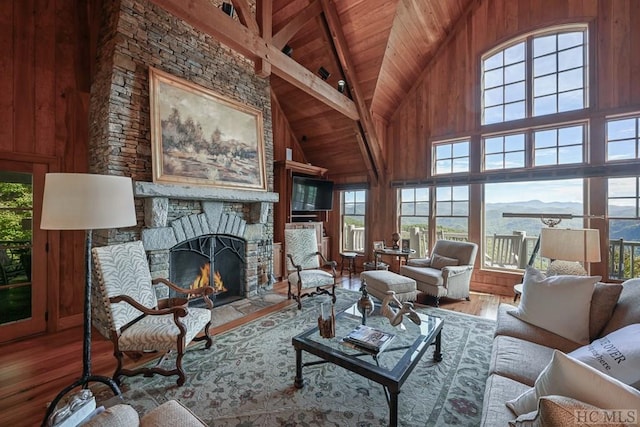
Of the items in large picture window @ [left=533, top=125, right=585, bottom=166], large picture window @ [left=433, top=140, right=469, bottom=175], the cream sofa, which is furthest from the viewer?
large picture window @ [left=433, top=140, right=469, bottom=175]

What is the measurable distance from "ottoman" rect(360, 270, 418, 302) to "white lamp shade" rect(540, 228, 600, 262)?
1.53 metres

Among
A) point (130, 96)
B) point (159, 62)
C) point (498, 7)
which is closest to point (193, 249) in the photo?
point (130, 96)

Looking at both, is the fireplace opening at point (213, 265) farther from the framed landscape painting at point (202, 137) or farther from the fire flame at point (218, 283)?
the framed landscape painting at point (202, 137)

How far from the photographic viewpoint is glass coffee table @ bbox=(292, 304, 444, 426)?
5.38ft

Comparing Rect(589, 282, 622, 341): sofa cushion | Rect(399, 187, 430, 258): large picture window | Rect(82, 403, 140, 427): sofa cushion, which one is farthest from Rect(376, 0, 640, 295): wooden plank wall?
Rect(82, 403, 140, 427): sofa cushion

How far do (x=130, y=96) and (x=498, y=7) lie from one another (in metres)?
5.86

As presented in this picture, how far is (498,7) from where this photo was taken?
458 cm

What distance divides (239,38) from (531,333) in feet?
12.7

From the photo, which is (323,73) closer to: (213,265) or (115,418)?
(213,265)

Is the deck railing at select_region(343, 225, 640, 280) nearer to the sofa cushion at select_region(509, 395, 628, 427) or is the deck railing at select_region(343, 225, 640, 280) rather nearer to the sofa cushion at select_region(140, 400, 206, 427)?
the sofa cushion at select_region(509, 395, 628, 427)

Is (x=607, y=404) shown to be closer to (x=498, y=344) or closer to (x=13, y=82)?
(x=498, y=344)

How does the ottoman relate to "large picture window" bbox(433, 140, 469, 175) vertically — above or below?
below

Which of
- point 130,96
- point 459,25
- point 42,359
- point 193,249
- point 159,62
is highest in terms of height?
point 459,25

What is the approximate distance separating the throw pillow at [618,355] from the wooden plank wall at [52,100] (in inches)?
178
